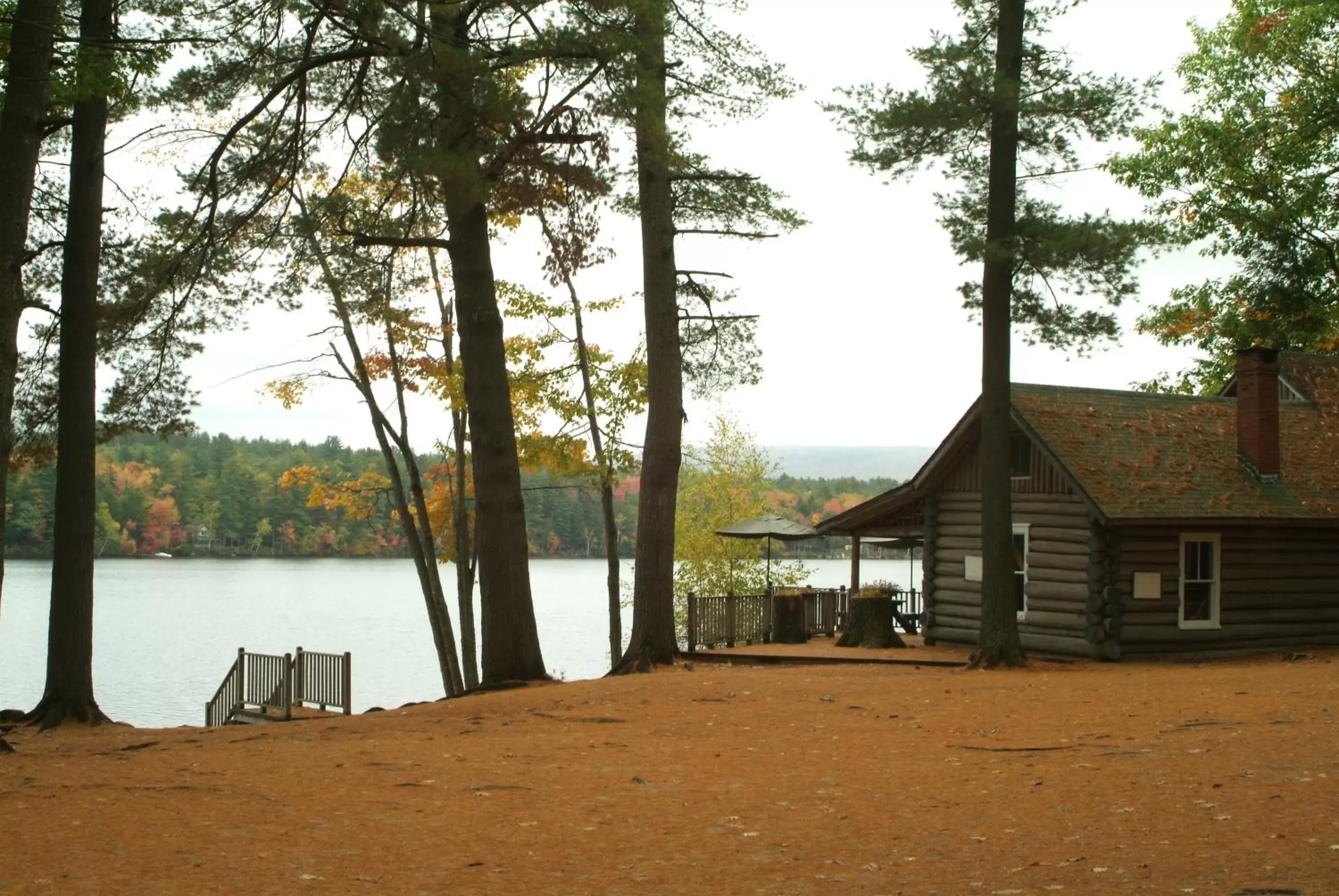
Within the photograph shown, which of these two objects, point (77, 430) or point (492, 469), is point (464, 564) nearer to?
point (492, 469)

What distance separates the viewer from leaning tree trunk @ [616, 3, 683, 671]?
65.1ft

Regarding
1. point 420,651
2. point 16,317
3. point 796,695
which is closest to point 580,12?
point 16,317

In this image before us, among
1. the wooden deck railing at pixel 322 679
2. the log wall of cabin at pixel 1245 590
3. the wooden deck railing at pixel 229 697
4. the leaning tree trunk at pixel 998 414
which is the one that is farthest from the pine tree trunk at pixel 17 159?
the log wall of cabin at pixel 1245 590

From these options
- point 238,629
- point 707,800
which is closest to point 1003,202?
point 707,800

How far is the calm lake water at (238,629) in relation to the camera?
43.3 m

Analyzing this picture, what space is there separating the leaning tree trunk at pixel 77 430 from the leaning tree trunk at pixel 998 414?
1200cm

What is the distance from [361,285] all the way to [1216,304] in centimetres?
2567

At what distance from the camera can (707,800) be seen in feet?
30.3

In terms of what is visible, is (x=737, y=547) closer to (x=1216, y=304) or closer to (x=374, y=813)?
(x=1216, y=304)

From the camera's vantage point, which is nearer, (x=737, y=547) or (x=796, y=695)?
(x=796, y=695)

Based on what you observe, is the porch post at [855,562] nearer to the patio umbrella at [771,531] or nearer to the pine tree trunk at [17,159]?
the patio umbrella at [771,531]

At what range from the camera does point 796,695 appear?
625 inches

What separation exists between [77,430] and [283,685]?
1193cm

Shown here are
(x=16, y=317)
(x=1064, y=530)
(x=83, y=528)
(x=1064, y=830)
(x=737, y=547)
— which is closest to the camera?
(x=1064, y=830)
